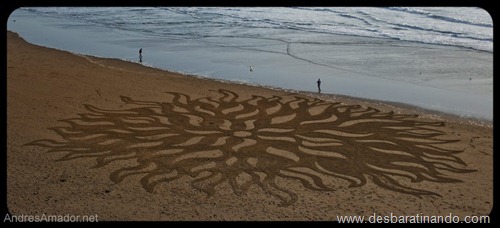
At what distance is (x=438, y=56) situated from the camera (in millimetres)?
17953

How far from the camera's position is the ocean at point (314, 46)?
14125 mm

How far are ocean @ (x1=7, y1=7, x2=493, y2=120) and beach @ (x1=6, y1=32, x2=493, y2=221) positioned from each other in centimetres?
190

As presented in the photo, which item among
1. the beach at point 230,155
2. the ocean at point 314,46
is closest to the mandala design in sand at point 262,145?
the beach at point 230,155

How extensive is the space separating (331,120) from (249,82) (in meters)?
4.61

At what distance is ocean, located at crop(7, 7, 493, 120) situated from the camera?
1412 centimetres

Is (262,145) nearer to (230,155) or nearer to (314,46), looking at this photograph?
(230,155)

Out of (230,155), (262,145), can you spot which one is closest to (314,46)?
(262,145)

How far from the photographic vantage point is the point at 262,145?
901 centimetres

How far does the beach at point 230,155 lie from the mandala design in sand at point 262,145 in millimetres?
35

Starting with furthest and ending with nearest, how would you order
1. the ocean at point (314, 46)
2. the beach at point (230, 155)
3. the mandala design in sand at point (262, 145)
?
the ocean at point (314, 46) → the mandala design in sand at point (262, 145) → the beach at point (230, 155)

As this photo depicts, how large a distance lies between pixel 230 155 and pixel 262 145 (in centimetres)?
83

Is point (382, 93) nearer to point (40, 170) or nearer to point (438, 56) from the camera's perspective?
point (438, 56)

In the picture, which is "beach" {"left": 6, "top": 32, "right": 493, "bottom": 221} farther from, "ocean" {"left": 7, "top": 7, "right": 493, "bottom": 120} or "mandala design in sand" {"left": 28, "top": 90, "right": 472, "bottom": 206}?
"ocean" {"left": 7, "top": 7, "right": 493, "bottom": 120}

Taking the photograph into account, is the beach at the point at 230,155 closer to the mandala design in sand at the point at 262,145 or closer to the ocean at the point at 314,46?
the mandala design in sand at the point at 262,145
